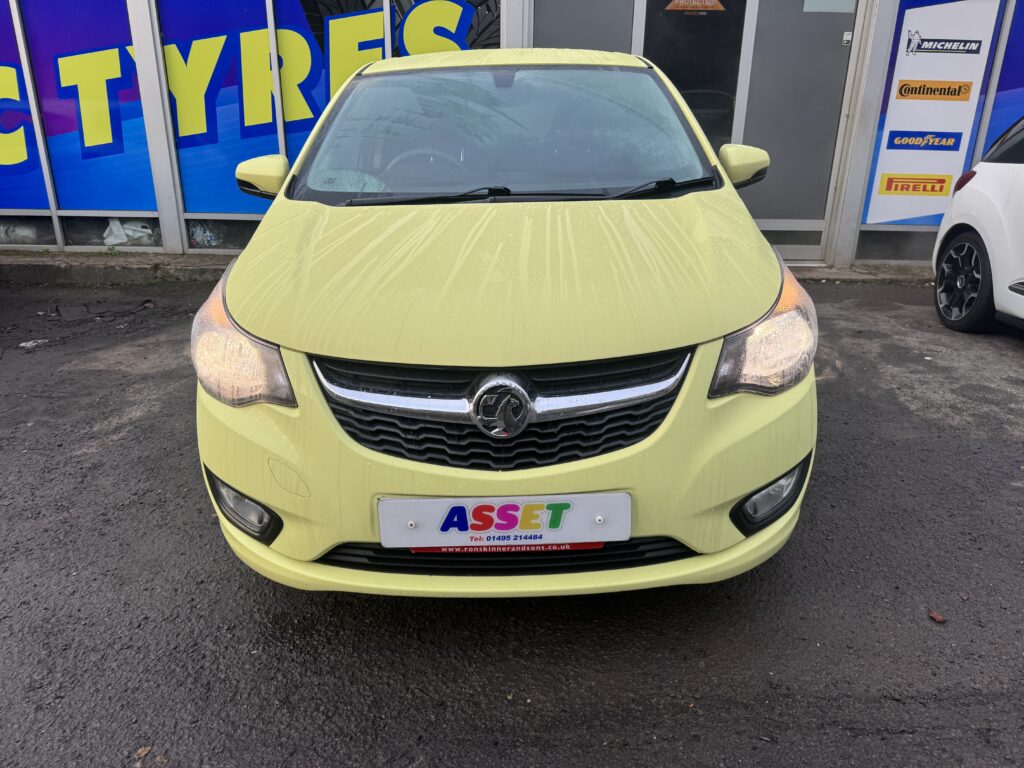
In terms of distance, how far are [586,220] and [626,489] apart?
905 mm

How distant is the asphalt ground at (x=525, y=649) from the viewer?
185cm

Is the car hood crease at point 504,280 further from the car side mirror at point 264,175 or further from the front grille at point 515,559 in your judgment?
the car side mirror at point 264,175

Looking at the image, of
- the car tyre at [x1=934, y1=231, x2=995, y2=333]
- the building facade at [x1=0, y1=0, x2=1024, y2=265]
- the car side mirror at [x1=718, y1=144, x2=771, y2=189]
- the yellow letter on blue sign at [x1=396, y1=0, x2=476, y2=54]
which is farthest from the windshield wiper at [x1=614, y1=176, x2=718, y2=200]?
the yellow letter on blue sign at [x1=396, y1=0, x2=476, y2=54]

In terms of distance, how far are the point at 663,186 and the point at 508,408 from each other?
1222 millimetres

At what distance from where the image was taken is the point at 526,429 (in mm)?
1771

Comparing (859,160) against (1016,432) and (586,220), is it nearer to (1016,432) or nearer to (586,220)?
(1016,432)

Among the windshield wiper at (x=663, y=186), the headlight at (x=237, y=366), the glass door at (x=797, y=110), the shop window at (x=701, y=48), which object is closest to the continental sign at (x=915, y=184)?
the glass door at (x=797, y=110)

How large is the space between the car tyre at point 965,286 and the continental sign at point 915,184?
6.07ft

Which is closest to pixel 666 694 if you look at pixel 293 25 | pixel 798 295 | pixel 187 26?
pixel 798 295

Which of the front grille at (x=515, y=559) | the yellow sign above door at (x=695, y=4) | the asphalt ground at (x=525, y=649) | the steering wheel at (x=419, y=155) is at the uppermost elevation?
the yellow sign above door at (x=695, y=4)

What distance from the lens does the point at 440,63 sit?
3215 millimetres

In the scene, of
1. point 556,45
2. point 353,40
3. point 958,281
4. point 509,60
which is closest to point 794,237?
point 958,281

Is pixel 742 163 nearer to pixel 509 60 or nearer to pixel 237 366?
pixel 509 60

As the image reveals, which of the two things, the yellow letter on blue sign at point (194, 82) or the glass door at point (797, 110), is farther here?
the yellow letter on blue sign at point (194, 82)
